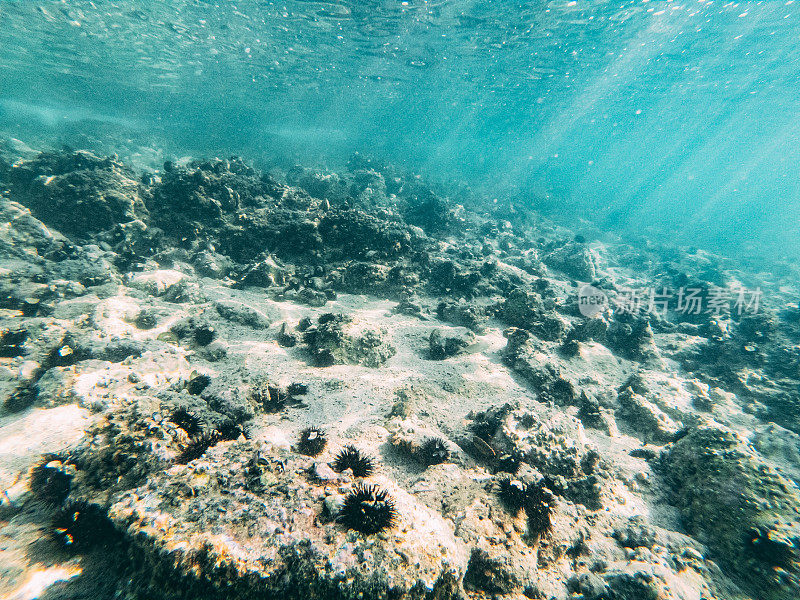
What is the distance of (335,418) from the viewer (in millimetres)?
4828

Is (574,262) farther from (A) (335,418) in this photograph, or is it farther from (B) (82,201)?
(B) (82,201)

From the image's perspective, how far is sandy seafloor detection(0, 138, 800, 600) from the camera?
2.37 meters

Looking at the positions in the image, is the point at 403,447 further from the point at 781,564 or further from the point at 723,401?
the point at 723,401

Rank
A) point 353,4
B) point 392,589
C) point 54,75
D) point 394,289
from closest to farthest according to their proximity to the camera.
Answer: point 392,589, point 394,289, point 353,4, point 54,75

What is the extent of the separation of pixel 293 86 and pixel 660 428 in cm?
5156

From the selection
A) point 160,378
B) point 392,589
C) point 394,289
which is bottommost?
point 160,378

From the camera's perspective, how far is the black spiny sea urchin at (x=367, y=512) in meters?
2.32

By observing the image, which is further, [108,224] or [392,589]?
[108,224]

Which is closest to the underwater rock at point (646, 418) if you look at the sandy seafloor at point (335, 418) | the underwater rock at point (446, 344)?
the sandy seafloor at point (335, 418)

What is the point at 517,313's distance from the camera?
930cm

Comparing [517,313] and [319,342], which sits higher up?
[517,313]

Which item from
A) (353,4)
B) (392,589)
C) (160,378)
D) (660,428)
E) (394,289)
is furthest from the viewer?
(353,4)

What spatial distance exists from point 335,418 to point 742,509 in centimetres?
520

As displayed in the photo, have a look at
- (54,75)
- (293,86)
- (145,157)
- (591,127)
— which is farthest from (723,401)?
(591,127)
